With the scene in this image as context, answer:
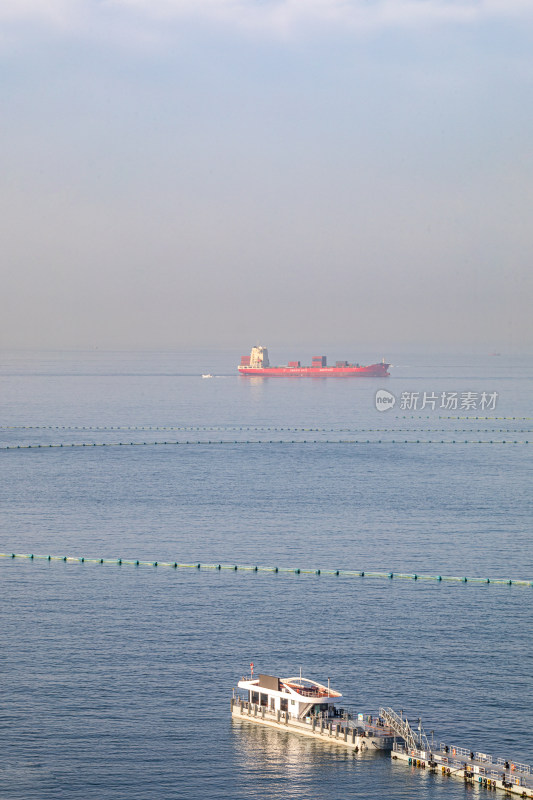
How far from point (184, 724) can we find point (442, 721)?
1082cm

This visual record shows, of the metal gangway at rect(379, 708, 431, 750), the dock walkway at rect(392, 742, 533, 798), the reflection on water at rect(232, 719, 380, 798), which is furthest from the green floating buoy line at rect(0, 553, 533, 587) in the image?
the dock walkway at rect(392, 742, 533, 798)

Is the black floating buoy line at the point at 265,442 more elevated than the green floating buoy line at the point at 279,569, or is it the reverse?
the black floating buoy line at the point at 265,442

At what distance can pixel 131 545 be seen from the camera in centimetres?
8456

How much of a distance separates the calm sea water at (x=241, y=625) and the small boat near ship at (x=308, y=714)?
32.8 inches

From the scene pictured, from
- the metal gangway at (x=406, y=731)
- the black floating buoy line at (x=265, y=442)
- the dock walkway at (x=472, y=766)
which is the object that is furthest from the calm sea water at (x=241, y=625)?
the black floating buoy line at (x=265, y=442)

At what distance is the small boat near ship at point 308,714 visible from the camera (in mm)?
43531

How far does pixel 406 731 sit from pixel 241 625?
1900 centimetres

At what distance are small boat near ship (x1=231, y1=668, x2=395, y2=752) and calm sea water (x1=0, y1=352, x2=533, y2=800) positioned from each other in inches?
32.8

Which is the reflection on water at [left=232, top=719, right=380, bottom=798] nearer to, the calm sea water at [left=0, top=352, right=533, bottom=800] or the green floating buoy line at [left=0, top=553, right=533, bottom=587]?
the calm sea water at [left=0, top=352, right=533, bottom=800]

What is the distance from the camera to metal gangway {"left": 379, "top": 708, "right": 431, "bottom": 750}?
141ft

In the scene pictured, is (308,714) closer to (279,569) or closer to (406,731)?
(406,731)

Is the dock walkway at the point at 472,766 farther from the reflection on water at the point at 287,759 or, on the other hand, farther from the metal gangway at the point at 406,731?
the reflection on water at the point at 287,759

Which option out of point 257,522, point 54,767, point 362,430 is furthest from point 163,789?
point 362,430

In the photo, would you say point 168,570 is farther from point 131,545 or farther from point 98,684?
point 98,684
